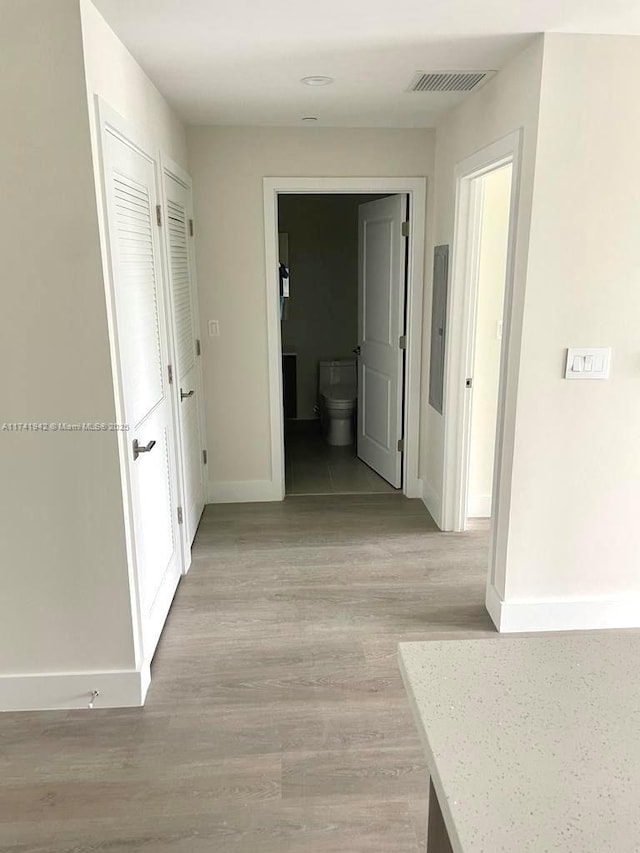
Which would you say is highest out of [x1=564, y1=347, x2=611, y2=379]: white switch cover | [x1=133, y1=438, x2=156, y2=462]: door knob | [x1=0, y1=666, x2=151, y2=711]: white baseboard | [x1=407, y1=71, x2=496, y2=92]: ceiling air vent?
[x1=407, y1=71, x2=496, y2=92]: ceiling air vent

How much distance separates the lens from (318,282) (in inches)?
242

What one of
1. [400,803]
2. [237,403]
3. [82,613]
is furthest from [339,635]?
[237,403]

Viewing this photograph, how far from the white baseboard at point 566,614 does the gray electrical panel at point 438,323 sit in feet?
4.58

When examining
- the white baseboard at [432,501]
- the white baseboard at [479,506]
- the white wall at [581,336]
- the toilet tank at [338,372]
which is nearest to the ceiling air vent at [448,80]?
the white wall at [581,336]

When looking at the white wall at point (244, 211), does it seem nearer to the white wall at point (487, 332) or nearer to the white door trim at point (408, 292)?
the white door trim at point (408, 292)

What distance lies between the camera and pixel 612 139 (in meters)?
2.33

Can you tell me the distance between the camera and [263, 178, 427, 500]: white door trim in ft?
12.6

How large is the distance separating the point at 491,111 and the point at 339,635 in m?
2.42

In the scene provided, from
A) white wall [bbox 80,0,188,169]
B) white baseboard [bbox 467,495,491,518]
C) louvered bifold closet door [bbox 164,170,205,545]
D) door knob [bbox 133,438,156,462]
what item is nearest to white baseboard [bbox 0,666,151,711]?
door knob [bbox 133,438,156,462]

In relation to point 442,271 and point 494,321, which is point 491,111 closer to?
point 442,271

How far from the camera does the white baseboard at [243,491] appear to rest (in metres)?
4.29

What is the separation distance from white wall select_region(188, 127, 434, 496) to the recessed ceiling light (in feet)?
3.10

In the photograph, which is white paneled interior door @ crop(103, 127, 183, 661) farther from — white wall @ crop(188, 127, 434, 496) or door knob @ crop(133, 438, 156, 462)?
white wall @ crop(188, 127, 434, 496)

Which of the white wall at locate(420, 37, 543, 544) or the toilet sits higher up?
the white wall at locate(420, 37, 543, 544)
